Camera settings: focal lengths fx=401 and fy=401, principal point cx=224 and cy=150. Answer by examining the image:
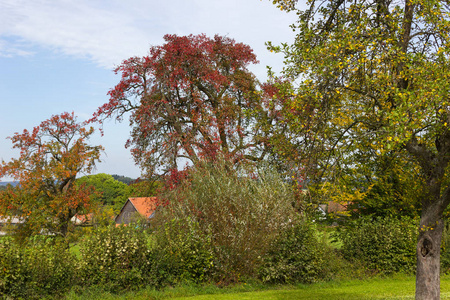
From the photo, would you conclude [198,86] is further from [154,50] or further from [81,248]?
[81,248]

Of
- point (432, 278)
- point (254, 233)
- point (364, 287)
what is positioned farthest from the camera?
point (364, 287)

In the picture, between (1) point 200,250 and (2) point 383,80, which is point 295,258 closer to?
(1) point 200,250

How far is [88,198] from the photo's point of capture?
49.0 feet

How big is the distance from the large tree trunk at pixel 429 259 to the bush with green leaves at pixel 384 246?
4.91 m

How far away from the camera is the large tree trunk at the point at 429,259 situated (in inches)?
297

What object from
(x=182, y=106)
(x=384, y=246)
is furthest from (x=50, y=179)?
(x=384, y=246)

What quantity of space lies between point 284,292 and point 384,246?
15.1 ft

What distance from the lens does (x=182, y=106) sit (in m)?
16.2

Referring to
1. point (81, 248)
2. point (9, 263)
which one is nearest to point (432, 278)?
point (81, 248)

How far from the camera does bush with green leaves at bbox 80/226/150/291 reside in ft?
29.2

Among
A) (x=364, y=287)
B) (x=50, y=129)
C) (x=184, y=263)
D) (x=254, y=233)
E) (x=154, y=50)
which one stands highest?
(x=154, y=50)

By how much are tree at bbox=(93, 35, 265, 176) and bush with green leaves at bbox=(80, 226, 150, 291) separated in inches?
199

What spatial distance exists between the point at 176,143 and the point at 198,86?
3.18 m

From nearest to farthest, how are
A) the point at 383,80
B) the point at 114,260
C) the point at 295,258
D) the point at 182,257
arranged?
the point at 383,80
the point at 114,260
the point at 182,257
the point at 295,258
